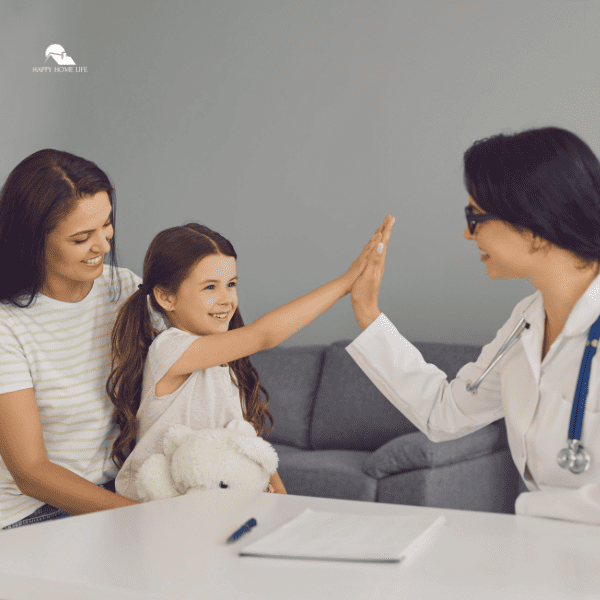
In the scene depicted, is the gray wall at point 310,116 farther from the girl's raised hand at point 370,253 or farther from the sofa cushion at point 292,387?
the girl's raised hand at point 370,253

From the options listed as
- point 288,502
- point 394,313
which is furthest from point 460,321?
point 288,502

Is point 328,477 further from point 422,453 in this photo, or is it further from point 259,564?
point 259,564

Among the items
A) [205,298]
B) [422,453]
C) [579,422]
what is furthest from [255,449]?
[422,453]

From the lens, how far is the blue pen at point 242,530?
0.95 meters

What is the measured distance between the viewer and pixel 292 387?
3621 mm

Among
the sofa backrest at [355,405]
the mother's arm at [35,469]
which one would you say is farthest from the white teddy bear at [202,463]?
the sofa backrest at [355,405]

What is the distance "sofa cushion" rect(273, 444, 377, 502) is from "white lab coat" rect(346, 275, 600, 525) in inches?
49.3

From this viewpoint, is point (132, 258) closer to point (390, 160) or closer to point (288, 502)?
point (390, 160)

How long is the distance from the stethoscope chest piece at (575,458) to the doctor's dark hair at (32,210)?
3.30 ft

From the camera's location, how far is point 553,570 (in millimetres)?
807

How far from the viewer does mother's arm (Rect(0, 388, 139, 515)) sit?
1.31m

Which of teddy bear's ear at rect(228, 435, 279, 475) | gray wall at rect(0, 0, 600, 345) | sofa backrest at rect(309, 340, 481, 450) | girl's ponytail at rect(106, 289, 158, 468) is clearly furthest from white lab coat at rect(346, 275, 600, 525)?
gray wall at rect(0, 0, 600, 345)

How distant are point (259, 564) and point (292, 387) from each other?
2784mm

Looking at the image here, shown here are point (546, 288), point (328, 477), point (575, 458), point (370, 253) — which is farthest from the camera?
point (328, 477)
